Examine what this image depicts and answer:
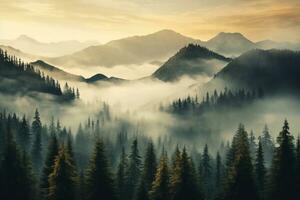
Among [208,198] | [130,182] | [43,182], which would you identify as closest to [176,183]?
[43,182]

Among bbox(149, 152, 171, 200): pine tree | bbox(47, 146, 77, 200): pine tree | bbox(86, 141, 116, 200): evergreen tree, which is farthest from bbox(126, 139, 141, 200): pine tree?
bbox(47, 146, 77, 200): pine tree

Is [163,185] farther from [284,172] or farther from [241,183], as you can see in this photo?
[284,172]

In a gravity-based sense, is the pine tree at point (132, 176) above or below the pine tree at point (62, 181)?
below

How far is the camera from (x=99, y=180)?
201ft

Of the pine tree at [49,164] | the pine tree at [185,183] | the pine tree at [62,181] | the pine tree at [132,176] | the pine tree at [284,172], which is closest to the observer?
the pine tree at [62,181]

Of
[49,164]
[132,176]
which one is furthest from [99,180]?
[132,176]

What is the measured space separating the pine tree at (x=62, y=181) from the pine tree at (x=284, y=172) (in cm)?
2260

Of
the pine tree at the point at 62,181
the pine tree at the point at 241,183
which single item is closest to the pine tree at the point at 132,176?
the pine tree at the point at 62,181

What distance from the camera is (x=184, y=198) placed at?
202 feet

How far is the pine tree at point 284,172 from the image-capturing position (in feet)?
204

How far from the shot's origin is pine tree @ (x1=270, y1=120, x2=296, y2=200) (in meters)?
62.3

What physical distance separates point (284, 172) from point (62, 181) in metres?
24.9

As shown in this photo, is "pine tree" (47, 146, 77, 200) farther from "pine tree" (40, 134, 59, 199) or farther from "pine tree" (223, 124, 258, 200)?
"pine tree" (223, 124, 258, 200)

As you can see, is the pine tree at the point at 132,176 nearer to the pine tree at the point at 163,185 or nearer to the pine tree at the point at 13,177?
the pine tree at the point at 163,185
